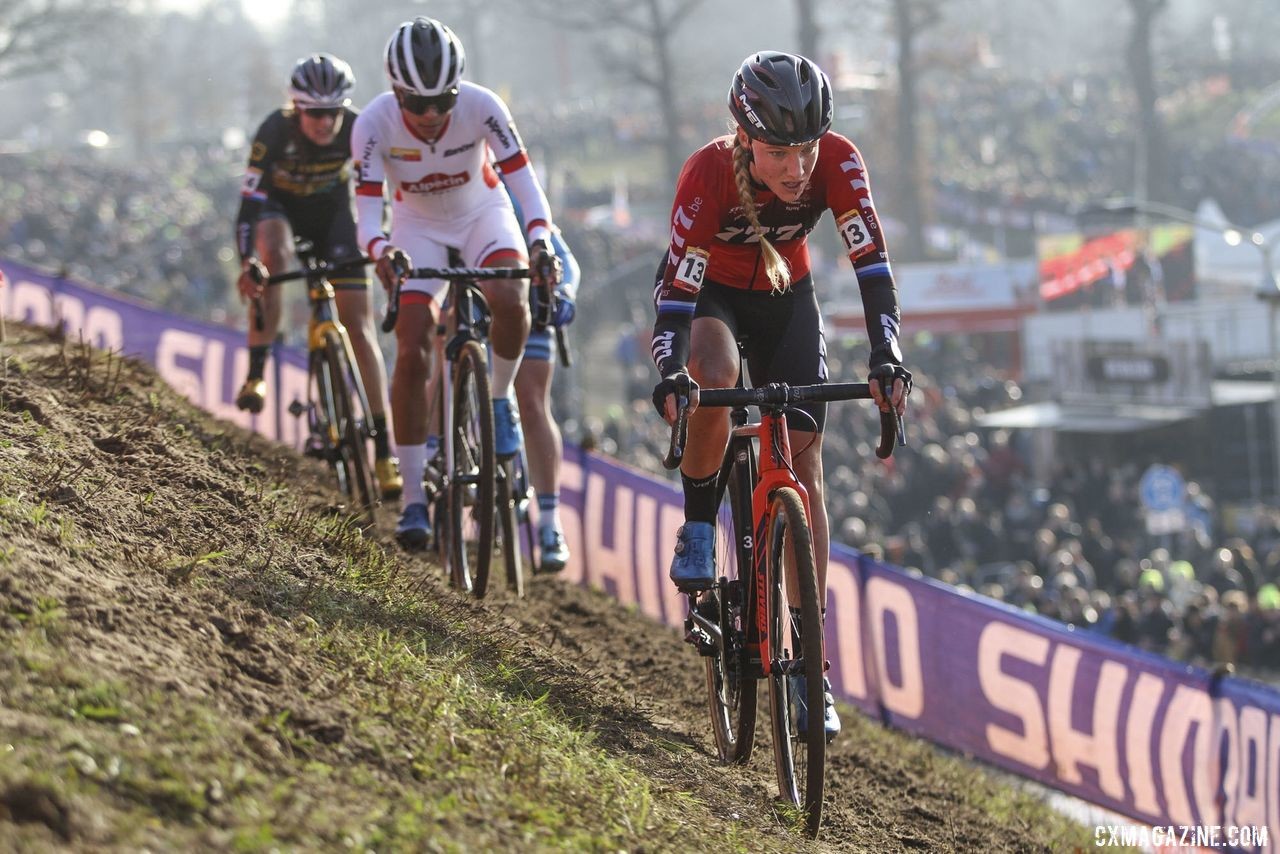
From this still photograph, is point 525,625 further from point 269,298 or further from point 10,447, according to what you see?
point 269,298

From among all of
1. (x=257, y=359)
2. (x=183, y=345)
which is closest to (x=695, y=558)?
(x=257, y=359)

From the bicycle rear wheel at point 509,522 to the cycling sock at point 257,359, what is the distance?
2229 millimetres

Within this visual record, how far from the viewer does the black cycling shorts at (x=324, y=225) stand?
28.8 feet

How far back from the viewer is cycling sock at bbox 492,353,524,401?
721 centimetres

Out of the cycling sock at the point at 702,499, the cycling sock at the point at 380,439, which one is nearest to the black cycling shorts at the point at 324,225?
the cycling sock at the point at 380,439

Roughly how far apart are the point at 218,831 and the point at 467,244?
4.49m

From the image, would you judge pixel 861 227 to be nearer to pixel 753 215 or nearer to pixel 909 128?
pixel 753 215

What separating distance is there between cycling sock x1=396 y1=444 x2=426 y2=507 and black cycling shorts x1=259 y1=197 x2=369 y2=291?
72.3 inches

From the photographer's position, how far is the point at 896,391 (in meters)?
4.95

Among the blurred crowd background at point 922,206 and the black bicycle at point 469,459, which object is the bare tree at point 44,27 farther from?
the black bicycle at point 469,459

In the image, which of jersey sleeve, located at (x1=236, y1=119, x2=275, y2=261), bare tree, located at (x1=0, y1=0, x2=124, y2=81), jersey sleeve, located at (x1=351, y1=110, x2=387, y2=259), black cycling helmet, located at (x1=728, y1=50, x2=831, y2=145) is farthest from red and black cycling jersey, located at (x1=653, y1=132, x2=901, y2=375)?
bare tree, located at (x1=0, y1=0, x2=124, y2=81)

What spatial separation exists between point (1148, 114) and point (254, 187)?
46501 millimetres

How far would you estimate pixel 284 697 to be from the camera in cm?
407

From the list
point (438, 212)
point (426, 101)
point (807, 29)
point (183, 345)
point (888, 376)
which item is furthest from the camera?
point (807, 29)
